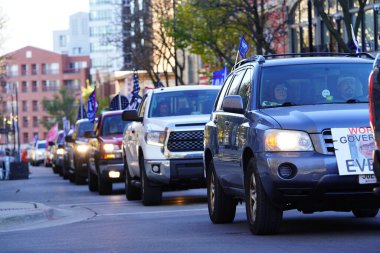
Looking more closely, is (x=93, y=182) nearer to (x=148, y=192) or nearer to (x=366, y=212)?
(x=148, y=192)

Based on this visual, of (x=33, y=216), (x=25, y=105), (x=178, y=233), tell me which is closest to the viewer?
(x=178, y=233)

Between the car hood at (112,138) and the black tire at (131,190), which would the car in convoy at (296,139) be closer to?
the black tire at (131,190)

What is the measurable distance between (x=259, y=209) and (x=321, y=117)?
1.10 meters

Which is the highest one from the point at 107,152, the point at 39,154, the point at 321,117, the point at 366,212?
the point at 321,117

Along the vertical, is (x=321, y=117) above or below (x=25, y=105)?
above

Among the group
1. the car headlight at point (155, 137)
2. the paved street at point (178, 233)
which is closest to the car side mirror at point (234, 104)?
the paved street at point (178, 233)

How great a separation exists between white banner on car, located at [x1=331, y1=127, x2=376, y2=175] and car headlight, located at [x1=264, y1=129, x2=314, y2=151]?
0.88ft

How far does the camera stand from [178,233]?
521 inches

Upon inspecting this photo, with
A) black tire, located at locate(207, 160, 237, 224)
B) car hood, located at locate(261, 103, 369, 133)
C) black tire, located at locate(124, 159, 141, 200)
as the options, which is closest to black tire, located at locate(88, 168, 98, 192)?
black tire, located at locate(124, 159, 141, 200)

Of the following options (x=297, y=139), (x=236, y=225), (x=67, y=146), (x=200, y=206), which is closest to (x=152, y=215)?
(x=200, y=206)

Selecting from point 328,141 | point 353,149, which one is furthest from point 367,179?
point 328,141

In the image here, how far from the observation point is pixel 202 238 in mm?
12328

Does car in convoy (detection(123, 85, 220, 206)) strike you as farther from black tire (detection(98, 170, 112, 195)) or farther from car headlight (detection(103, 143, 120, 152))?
black tire (detection(98, 170, 112, 195))

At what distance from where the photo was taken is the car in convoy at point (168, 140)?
18.8 m
